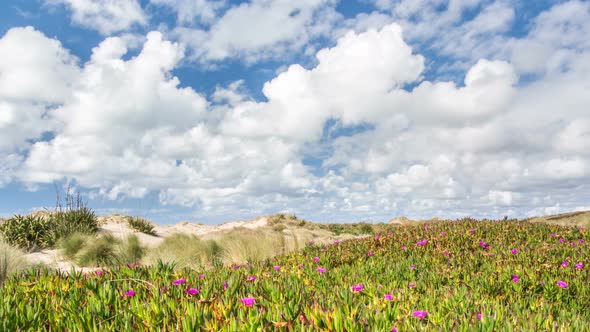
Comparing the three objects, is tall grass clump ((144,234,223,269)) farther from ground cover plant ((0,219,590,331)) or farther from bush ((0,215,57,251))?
ground cover plant ((0,219,590,331))

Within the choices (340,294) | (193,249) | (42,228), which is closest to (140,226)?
(42,228)

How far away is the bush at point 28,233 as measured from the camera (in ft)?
55.5

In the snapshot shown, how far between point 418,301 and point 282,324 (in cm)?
234

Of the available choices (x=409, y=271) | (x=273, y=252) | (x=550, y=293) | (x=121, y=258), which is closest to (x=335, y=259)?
(x=409, y=271)

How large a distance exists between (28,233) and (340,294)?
17112mm

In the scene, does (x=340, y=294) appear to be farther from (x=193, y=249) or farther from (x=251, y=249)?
(x=193, y=249)

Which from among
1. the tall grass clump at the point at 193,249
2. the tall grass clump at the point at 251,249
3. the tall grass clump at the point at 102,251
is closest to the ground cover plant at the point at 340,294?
the tall grass clump at the point at 251,249

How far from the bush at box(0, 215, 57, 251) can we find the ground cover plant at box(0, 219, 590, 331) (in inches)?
500

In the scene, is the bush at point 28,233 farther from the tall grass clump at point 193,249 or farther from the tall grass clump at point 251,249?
the tall grass clump at point 251,249

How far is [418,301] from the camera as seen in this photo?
4746 mm

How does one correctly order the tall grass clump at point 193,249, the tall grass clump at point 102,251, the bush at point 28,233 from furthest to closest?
the bush at point 28,233, the tall grass clump at point 193,249, the tall grass clump at point 102,251

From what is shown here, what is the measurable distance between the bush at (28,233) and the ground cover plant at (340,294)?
41.6 feet

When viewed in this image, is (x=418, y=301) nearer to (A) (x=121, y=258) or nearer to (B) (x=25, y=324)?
(B) (x=25, y=324)

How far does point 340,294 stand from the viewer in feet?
15.0
